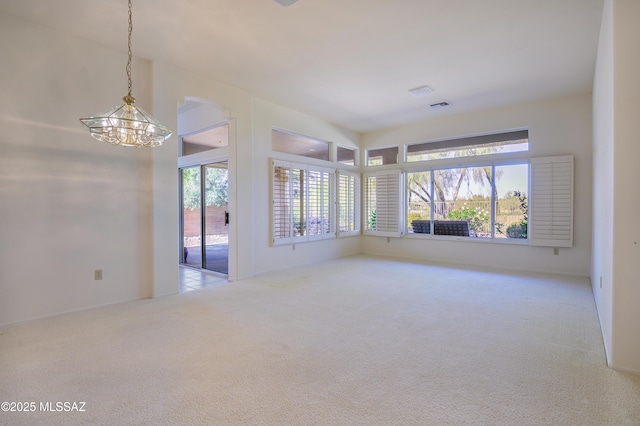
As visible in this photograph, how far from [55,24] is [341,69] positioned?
3.11m

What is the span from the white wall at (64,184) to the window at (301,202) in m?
2.19

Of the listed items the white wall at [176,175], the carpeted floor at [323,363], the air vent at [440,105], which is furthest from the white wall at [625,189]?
the white wall at [176,175]

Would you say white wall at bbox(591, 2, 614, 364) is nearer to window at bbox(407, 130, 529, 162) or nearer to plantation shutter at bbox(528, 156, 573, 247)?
plantation shutter at bbox(528, 156, 573, 247)

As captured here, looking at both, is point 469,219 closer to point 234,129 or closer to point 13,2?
point 234,129

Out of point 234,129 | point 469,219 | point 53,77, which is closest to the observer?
point 53,77

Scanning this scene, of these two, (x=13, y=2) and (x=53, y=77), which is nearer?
(x=13, y=2)

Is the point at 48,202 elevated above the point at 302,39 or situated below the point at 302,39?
below

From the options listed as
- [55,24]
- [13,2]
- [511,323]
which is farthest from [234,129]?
[511,323]

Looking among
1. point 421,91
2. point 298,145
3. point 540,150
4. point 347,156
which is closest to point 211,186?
point 298,145

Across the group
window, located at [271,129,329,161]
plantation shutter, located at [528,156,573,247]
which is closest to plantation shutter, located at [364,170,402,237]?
window, located at [271,129,329,161]

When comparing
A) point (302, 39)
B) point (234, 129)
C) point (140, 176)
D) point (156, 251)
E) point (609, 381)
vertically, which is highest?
point (302, 39)

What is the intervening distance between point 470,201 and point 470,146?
110cm

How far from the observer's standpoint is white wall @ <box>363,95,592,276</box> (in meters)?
5.11

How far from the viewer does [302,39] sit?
3.45 m
